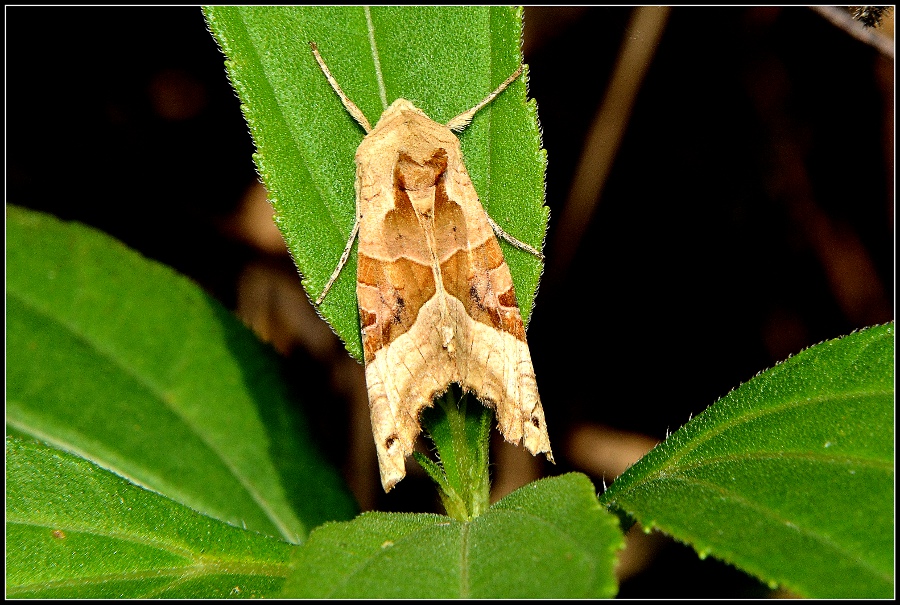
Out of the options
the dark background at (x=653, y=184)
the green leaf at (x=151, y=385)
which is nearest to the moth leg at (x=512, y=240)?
the green leaf at (x=151, y=385)

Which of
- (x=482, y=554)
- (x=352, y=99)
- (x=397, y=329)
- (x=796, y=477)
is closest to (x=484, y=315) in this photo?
(x=397, y=329)

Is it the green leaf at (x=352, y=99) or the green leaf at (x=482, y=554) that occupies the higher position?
the green leaf at (x=352, y=99)

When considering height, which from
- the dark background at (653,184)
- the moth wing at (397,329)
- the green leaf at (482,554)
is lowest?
the green leaf at (482,554)

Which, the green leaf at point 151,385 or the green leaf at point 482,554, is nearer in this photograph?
the green leaf at point 482,554

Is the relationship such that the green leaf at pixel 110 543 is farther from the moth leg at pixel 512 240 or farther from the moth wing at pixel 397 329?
the moth leg at pixel 512 240

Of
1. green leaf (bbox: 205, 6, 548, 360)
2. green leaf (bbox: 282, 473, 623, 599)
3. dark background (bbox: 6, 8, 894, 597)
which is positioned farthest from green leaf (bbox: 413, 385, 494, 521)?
dark background (bbox: 6, 8, 894, 597)

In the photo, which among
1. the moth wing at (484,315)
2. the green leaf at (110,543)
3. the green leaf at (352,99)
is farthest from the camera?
the moth wing at (484,315)

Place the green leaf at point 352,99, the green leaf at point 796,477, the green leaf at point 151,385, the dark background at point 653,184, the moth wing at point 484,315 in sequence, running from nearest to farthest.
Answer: the green leaf at point 796,477, the green leaf at point 352,99, the moth wing at point 484,315, the green leaf at point 151,385, the dark background at point 653,184
